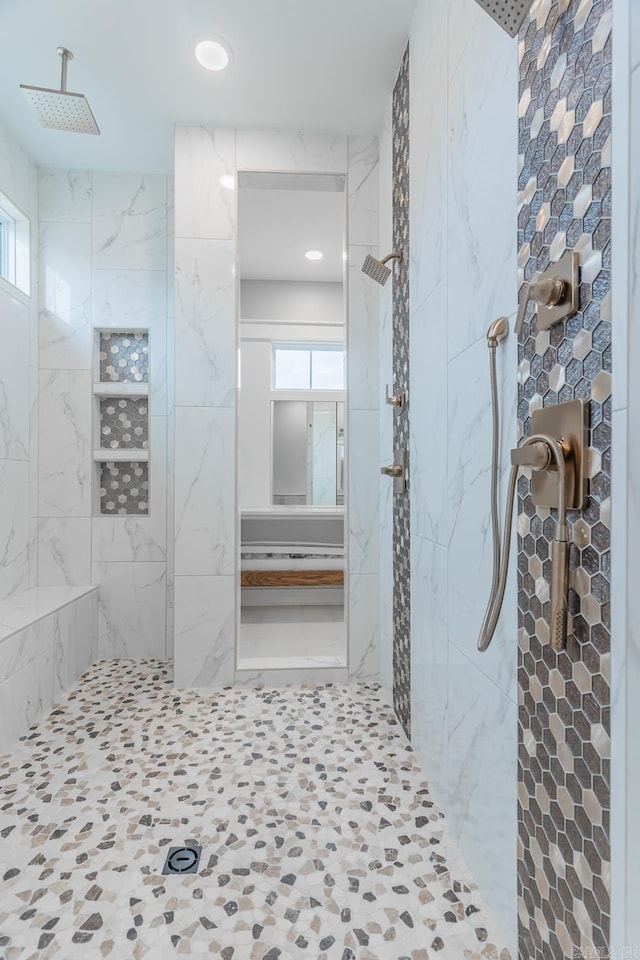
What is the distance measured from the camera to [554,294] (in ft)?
2.98

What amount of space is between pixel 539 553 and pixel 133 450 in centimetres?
255

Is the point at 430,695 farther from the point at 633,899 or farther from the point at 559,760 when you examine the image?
the point at 633,899

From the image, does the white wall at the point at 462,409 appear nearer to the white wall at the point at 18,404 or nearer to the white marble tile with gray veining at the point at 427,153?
the white marble tile with gray veining at the point at 427,153

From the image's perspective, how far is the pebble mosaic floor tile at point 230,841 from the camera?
120 centimetres

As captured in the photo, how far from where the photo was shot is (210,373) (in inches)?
104

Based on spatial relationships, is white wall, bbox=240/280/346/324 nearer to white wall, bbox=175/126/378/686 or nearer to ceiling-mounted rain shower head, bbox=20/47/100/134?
white wall, bbox=175/126/378/686

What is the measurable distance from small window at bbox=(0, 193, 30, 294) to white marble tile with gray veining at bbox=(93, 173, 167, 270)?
13.7 inches

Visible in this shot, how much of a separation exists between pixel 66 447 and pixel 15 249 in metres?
1.08

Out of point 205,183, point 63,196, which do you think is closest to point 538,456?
point 205,183

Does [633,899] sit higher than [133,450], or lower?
lower

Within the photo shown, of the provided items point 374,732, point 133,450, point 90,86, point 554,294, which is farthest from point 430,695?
point 90,86

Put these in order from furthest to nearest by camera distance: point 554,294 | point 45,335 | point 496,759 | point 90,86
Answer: point 45,335
point 90,86
point 496,759
point 554,294

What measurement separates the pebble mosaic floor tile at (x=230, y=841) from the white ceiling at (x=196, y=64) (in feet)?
8.90

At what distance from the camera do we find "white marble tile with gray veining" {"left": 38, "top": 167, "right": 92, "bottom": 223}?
300 centimetres
